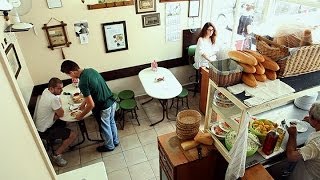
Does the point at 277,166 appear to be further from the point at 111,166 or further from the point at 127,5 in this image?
the point at 127,5

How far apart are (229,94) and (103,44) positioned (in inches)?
121

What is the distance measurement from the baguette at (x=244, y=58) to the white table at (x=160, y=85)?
→ 1.93 m

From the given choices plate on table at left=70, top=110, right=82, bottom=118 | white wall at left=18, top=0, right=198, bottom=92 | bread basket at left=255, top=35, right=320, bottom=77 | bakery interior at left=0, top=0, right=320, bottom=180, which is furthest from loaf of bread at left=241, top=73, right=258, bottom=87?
white wall at left=18, top=0, right=198, bottom=92

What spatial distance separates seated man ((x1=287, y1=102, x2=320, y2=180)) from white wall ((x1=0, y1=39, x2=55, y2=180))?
1.98m

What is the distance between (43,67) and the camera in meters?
4.18

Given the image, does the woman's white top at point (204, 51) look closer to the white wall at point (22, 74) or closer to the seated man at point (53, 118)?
the seated man at point (53, 118)

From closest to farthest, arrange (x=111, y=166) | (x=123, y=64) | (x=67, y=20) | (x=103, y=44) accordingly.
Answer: (x=111, y=166), (x=67, y=20), (x=103, y=44), (x=123, y=64)

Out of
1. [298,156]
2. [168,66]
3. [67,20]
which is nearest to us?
[298,156]

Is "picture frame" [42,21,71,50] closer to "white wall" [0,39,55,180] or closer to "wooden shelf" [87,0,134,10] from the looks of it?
"wooden shelf" [87,0,134,10]

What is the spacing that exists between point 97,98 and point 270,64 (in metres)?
2.33

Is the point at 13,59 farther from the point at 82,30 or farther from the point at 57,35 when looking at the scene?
the point at 82,30

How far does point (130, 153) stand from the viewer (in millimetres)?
3881

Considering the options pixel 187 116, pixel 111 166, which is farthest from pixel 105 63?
pixel 187 116

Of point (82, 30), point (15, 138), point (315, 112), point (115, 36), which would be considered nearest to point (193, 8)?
point (115, 36)
